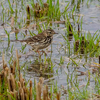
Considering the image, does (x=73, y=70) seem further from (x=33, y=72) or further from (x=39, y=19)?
(x=39, y=19)

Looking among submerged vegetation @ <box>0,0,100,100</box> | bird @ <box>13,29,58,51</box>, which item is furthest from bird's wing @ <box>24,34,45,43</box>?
submerged vegetation @ <box>0,0,100,100</box>

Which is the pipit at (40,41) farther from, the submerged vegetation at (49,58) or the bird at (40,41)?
the submerged vegetation at (49,58)

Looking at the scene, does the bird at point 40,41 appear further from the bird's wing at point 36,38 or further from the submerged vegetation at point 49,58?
the submerged vegetation at point 49,58

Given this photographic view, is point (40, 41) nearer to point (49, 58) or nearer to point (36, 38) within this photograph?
point (36, 38)

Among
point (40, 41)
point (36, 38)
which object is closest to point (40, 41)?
point (40, 41)

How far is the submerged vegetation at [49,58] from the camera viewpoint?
653 centimetres

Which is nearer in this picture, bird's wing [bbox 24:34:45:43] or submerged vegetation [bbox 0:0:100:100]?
submerged vegetation [bbox 0:0:100:100]

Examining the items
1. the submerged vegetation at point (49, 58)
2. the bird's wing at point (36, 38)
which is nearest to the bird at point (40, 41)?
the bird's wing at point (36, 38)

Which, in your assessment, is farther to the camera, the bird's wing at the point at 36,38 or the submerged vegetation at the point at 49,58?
the bird's wing at the point at 36,38

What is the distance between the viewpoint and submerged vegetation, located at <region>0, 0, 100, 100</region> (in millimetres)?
6531

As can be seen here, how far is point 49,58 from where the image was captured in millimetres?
8953

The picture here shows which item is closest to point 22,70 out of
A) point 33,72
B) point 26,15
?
point 33,72

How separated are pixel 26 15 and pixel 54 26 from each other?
4.34ft

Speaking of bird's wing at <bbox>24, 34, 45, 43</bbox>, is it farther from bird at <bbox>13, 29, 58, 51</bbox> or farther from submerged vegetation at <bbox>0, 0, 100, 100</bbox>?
submerged vegetation at <bbox>0, 0, 100, 100</bbox>
